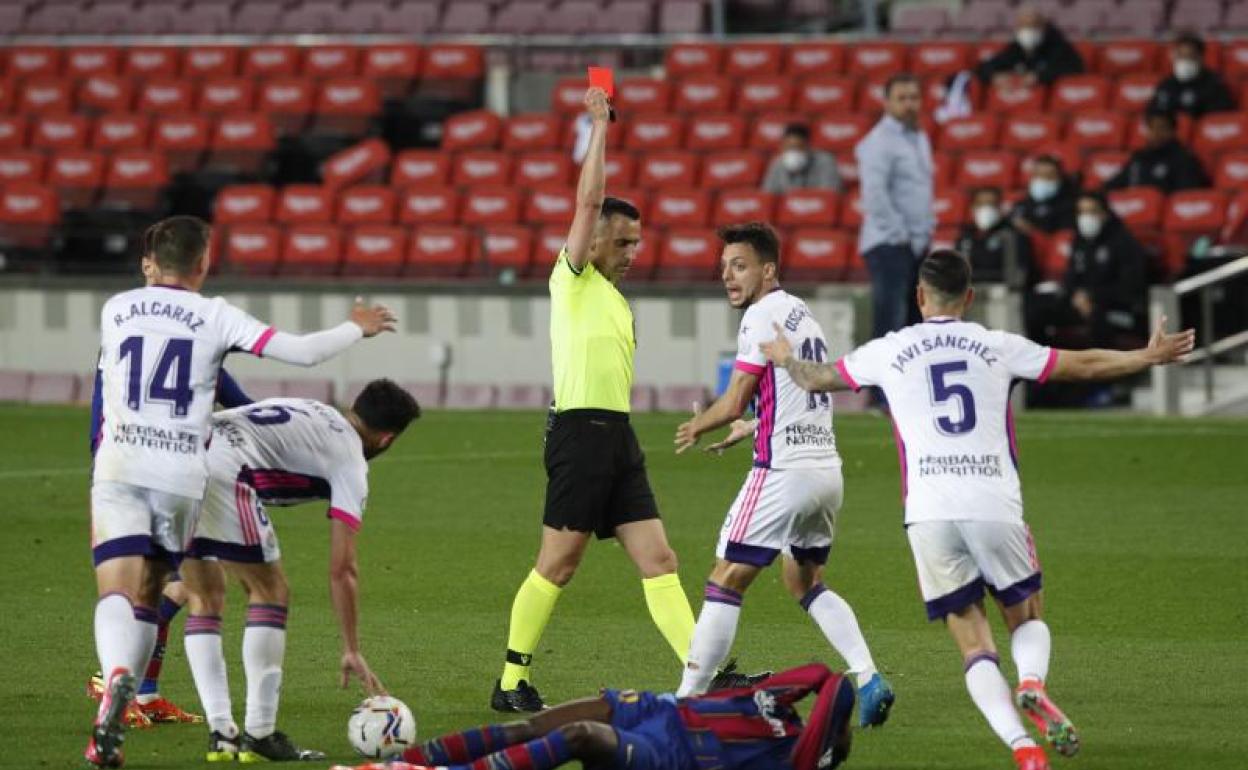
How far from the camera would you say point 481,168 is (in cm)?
2488

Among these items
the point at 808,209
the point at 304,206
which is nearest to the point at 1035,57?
the point at 808,209

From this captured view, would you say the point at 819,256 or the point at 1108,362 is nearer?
the point at 1108,362

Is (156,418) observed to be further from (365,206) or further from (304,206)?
(304,206)

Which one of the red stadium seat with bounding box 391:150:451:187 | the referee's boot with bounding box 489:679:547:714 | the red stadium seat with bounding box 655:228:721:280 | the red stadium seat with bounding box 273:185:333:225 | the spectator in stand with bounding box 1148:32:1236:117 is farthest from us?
the red stadium seat with bounding box 391:150:451:187

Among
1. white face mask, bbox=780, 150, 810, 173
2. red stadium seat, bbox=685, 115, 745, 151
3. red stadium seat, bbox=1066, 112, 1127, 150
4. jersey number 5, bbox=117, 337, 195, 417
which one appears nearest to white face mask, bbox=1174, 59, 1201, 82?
red stadium seat, bbox=1066, 112, 1127, 150

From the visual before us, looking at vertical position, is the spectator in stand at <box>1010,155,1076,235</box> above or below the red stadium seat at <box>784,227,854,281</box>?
above

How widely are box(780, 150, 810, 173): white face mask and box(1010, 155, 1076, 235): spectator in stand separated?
2.23m

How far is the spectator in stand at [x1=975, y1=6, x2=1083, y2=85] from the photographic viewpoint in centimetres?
2381

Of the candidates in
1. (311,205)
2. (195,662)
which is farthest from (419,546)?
(311,205)

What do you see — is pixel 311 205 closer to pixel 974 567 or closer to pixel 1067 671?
pixel 1067 671

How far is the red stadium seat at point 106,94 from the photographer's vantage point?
91.0 feet

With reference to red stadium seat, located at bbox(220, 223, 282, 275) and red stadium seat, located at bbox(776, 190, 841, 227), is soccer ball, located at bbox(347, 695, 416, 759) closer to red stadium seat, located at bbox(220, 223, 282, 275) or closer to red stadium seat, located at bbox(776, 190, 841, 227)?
red stadium seat, located at bbox(776, 190, 841, 227)

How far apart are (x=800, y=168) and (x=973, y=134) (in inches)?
82.6

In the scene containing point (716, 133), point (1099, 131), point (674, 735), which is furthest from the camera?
point (716, 133)
